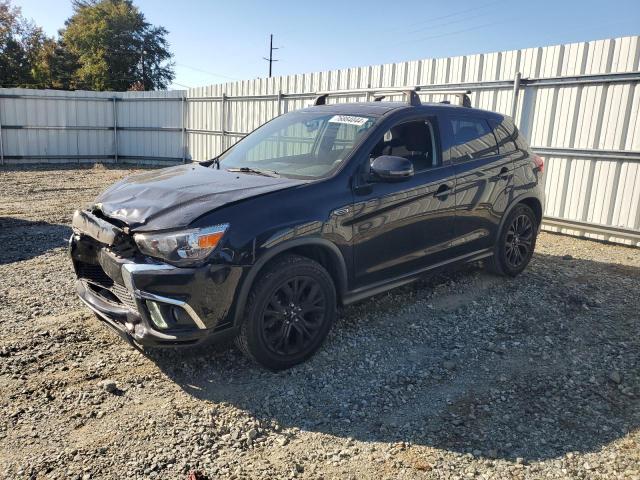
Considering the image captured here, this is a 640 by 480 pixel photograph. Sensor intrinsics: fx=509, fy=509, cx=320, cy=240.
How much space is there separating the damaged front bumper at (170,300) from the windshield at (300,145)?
125 centimetres

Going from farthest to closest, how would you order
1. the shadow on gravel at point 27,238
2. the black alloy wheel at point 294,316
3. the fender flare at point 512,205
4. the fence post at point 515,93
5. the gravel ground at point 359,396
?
the fence post at point 515,93
the shadow on gravel at point 27,238
the fender flare at point 512,205
the black alloy wheel at point 294,316
the gravel ground at point 359,396

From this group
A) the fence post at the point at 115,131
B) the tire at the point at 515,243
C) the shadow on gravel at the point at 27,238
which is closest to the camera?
the tire at the point at 515,243

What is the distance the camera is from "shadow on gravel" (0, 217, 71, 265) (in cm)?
670

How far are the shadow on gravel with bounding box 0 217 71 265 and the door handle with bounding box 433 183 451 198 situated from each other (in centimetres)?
523

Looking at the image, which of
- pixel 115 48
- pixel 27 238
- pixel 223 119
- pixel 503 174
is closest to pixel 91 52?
pixel 115 48

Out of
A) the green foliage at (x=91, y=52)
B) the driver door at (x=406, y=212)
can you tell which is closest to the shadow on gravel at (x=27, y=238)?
the driver door at (x=406, y=212)

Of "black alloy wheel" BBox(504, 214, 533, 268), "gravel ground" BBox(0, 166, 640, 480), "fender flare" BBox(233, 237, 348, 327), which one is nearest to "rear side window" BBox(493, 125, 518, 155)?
"black alloy wheel" BBox(504, 214, 533, 268)

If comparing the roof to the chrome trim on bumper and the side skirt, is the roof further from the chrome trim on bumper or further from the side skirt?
the chrome trim on bumper

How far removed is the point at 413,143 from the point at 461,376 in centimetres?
206

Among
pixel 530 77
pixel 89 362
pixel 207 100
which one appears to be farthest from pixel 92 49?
pixel 89 362

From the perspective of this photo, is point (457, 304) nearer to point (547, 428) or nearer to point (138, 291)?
point (547, 428)

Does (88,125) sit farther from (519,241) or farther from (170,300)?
(170,300)

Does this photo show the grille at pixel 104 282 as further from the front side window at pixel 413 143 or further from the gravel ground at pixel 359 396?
the front side window at pixel 413 143

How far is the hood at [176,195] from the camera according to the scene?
10.8 feet
